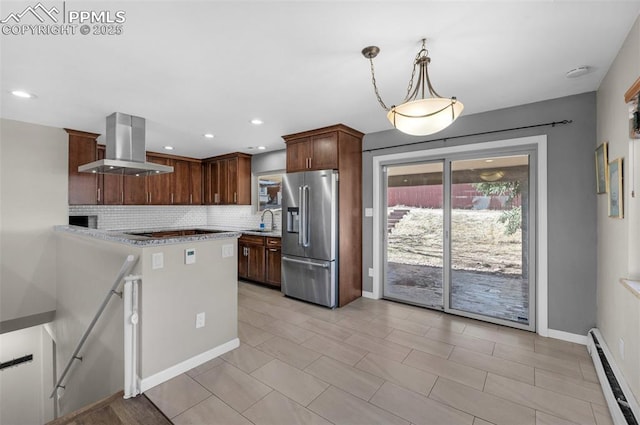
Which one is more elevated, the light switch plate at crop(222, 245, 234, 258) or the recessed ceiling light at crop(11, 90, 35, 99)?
the recessed ceiling light at crop(11, 90, 35, 99)

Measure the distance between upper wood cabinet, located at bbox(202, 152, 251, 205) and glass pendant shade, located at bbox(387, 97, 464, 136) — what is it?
4441mm

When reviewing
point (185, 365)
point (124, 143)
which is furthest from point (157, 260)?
point (124, 143)

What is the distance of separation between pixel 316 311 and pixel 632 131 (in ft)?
11.2

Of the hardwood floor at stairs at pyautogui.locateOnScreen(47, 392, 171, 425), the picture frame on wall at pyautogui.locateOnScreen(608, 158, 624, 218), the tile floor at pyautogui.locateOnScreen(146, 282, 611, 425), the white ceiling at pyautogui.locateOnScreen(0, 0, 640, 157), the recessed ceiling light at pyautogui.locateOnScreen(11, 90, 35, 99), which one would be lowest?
the hardwood floor at stairs at pyautogui.locateOnScreen(47, 392, 171, 425)

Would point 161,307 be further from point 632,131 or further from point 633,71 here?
point 633,71

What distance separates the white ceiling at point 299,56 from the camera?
5.38 ft

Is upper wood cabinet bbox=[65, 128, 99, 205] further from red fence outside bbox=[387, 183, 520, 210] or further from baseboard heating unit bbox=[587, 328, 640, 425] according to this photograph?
baseboard heating unit bbox=[587, 328, 640, 425]

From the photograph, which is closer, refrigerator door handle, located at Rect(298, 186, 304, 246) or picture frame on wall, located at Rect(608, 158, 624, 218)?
picture frame on wall, located at Rect(608, 158, 624, 218)

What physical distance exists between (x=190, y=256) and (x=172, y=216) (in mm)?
4401

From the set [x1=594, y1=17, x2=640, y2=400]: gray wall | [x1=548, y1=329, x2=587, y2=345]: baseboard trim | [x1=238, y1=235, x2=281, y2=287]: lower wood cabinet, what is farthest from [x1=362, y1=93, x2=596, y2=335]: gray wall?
[x1=238, y1=235, x2=281, y2=287]: lower wood cabinet

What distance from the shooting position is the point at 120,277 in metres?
2.23

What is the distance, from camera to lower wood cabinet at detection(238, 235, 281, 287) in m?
4.82

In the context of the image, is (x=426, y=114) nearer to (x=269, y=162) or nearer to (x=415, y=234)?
(x=415, y=234)

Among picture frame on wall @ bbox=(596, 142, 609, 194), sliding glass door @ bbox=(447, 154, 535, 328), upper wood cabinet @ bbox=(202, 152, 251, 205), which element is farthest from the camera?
upper wood cabinet @ bbox=(202, 152, 251, 205)
